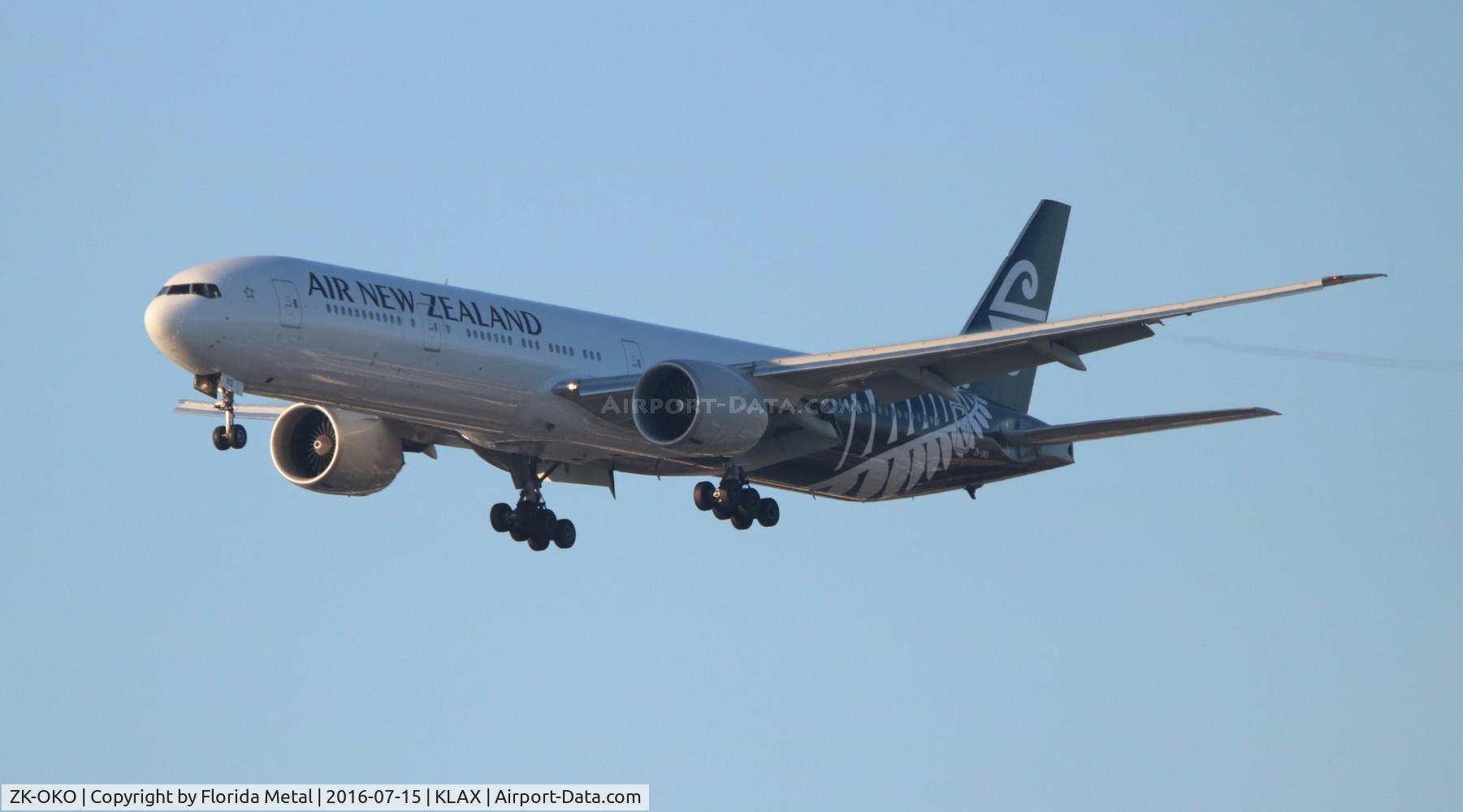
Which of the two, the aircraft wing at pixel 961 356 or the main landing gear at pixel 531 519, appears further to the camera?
the main landing gear at pixel 531 519

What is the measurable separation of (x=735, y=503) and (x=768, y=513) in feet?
2.99

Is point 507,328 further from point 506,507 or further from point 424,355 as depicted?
point 506,507

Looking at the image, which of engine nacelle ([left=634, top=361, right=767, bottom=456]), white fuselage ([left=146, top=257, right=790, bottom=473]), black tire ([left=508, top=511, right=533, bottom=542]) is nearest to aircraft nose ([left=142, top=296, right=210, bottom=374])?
white fuselage ([left=146, top=257, right=790, bottom=473])

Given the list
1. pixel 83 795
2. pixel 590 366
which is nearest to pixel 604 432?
pixel 590 366

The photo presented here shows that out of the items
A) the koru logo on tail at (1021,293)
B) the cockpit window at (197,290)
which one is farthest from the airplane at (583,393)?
the koru logo on tail at (1021,293)

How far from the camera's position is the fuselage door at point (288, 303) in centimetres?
3794

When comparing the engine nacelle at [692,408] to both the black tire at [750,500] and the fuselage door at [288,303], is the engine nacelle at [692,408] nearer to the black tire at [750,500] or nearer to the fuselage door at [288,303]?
the black tire at [750,500]

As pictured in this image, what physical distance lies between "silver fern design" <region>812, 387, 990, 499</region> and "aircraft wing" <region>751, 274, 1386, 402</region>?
121 inches

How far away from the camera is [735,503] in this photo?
44.8 metres

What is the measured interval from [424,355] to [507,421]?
2792mm

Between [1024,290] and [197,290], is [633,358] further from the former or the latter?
[1024,290]

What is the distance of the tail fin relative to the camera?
52031 millimetres

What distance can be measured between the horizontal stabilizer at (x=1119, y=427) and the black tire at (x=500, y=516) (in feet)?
37.6

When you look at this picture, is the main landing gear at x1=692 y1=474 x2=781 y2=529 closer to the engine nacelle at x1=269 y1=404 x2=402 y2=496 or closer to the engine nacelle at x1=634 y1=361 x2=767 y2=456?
the engine nacelle at x1=634 y1=361 x2=767 y2=456
